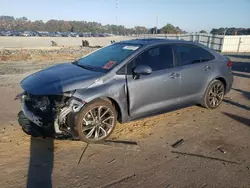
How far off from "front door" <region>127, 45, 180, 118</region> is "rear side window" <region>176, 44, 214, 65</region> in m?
0.29

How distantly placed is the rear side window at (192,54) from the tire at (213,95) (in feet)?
2.07

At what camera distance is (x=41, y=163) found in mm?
3592

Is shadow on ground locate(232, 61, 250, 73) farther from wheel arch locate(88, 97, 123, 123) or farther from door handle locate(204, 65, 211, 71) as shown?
wheel arch locate(88, 97, 123, 123)

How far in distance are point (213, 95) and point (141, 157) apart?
9.96 ft

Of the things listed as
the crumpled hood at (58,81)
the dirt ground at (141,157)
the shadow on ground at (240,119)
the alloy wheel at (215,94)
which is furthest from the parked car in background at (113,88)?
the shadow on ground at (240,119)

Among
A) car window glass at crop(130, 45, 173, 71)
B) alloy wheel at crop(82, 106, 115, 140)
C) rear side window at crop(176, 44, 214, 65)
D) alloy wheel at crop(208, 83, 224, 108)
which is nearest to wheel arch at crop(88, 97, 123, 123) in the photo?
alloy wheel at crop(82, 106, 115, 140)

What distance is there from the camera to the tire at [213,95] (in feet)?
19.1

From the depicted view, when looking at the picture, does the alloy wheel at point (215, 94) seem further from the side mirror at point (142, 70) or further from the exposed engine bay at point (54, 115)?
the exposed engine bay at point (54, 115)

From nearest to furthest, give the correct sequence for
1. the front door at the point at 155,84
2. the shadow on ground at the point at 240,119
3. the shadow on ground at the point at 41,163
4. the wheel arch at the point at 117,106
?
1. the shadow on ground at the point at 41,163
2. the wheel arch at the point at 117,106
3. the front door at the point at 155,84
4. the shadow on ground at the point at 240,119

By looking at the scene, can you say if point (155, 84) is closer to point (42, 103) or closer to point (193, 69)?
point (193, 69)

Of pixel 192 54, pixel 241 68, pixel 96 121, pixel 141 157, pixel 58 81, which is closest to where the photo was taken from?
pixel 141 157

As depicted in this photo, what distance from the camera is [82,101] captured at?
395cm

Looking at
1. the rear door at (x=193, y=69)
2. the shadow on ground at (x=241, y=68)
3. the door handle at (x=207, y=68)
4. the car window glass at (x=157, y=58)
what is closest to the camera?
the car window glass at (x=157, y=58)

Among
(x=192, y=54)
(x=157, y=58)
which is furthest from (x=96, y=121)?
(x=192, y=54)
